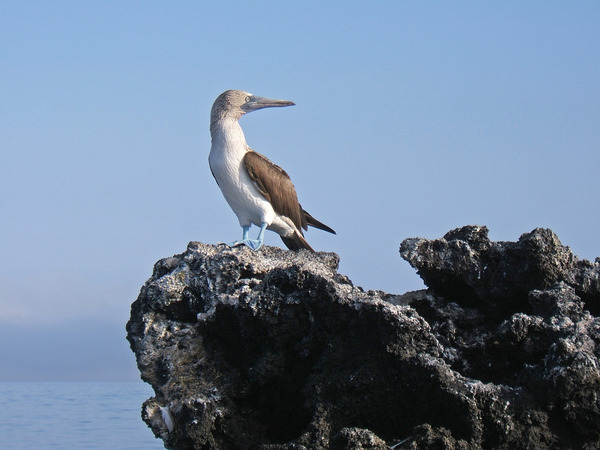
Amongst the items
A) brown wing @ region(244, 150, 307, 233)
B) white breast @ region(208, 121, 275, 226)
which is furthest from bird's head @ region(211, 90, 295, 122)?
brown wing @ region(244, 150, 307, 233)

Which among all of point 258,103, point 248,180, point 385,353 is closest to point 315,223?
point 248,180

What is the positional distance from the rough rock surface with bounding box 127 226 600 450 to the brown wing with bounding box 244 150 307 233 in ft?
10.9

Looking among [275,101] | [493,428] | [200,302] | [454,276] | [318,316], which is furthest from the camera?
[275,101]

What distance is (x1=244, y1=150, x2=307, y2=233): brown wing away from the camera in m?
9.69

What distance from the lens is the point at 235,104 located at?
10.1 metres

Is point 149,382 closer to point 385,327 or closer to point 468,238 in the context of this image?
point 385,327

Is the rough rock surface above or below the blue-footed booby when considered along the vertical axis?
below

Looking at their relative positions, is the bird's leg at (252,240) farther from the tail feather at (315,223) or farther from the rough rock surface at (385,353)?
the rough rock surface at (385,353)

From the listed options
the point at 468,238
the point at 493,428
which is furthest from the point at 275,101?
the point at 493,428

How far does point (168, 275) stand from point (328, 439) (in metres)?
2.47

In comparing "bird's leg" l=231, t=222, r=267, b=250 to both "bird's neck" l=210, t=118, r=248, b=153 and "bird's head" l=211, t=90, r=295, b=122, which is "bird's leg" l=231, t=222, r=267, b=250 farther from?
"bird's head" l=211, t=90, r=295, b=122

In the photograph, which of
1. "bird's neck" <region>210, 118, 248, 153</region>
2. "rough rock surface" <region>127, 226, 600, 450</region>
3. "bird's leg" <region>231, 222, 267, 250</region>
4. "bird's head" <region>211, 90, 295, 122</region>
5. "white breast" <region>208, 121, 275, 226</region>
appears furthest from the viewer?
"bird's head" <region>211, 90, 295, 122</region>

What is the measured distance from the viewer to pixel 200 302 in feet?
20.9

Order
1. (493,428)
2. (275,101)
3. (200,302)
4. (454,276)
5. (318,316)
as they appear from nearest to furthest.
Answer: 1. (493,428)
2. (318,316)
3. (454,276)
4. (200,302)
5. (275,101)
